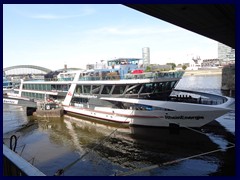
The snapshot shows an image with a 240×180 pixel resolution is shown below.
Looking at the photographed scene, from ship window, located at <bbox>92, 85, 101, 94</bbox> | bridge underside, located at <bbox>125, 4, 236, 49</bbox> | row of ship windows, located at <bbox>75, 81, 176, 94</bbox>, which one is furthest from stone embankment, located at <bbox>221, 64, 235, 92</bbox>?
bridge underside, located at <bbox>125, 4, 236, 49</bbox>

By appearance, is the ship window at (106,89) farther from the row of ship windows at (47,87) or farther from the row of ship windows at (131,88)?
the row of ship windows at (47,87)

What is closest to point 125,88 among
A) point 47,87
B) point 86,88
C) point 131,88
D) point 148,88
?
point 131,88

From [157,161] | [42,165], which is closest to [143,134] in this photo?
[157,161]

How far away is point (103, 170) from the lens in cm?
1432

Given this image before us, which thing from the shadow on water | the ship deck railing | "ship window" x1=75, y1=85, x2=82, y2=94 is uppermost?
the ship deck railing

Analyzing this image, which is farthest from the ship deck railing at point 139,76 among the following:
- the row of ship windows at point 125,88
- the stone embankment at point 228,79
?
the stone embankment at point 228,79

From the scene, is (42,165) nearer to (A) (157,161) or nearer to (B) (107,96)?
(A) (157,161)

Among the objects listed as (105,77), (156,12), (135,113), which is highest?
(156,12)

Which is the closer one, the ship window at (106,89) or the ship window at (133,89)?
the ship window at (133,89)

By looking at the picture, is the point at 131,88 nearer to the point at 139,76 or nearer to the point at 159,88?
the point at 139,76

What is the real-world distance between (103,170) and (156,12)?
8.97 meters

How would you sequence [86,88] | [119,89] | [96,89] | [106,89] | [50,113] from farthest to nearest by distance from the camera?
[50,113] < [86,88] < [96,89] < [106,89] < [119,89]

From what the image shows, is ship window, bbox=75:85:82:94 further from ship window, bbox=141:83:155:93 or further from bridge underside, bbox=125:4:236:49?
bridge underside, bbox=125:4:236:49

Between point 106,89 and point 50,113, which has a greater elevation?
point 106,89
